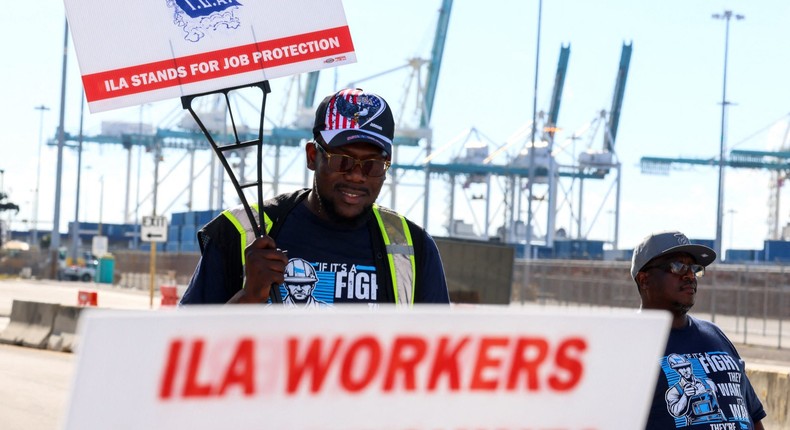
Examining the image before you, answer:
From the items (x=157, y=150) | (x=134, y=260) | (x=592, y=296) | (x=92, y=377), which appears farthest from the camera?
(x=157, y=150)

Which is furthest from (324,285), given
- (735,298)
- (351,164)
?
(735,298)

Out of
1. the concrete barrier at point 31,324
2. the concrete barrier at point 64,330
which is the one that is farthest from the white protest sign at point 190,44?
the concrete barrier at point 31,324

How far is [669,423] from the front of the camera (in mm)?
3881

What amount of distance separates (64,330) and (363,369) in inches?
729

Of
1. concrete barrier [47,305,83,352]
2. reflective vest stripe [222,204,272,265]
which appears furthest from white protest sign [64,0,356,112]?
concrete barrier [47,305,83,352]

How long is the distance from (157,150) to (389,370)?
108m

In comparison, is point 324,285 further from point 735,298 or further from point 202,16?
point 735,298

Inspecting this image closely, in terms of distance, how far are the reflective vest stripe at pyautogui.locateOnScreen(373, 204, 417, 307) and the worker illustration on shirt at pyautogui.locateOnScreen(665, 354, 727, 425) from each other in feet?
3.71

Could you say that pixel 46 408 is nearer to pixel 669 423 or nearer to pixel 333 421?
pixel 669 423

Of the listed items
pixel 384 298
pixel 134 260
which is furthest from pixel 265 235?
pixel 134 260

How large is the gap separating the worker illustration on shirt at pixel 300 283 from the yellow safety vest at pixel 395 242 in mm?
112

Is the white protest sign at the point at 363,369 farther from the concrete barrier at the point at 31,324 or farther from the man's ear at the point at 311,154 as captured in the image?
the concrete barrier at the point at 31,324

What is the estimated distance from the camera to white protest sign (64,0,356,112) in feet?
10.7

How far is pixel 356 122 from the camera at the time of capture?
3.01 m
